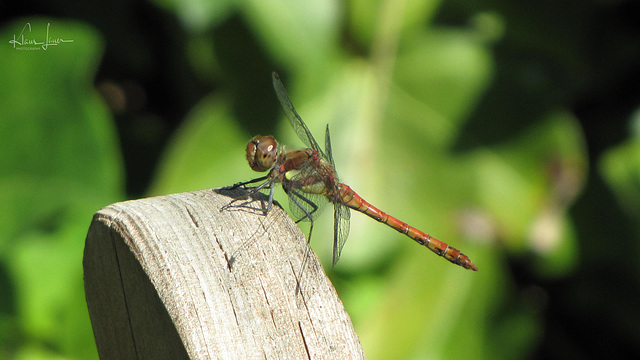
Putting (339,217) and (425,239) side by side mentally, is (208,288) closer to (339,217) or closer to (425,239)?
(339,217)

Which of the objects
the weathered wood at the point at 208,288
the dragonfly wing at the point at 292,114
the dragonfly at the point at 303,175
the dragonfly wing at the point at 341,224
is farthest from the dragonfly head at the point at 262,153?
Answer: the weathered wood at the point at 208,288

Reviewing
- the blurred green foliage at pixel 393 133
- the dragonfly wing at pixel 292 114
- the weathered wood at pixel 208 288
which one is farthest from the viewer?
the blurred green foliage at pixel 393 133

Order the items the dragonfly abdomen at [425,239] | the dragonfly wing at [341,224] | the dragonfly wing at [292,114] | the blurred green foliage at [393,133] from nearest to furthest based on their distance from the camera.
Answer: the dragonfly wing at [341,224]
the dragonfly wing at [292,114]
the dragonfly abdomen at [425,239]
the blurred green foliage at [393,133]

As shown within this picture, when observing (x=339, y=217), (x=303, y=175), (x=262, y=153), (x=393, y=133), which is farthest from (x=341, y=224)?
(x=393, y=133)

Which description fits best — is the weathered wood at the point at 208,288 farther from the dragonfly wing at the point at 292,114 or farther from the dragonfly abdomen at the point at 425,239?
the dragonfly abdomen at the point at 425,239

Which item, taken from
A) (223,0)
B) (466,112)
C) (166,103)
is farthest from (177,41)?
(466,112)

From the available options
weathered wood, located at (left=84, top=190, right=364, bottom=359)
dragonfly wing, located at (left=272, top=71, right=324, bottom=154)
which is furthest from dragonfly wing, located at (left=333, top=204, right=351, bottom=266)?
weathered wood, located at (left=84, top=190, right=364, bottom=359)
